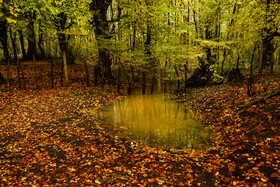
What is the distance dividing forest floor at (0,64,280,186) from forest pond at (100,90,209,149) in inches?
28.2

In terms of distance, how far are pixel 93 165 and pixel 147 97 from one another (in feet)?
38.3

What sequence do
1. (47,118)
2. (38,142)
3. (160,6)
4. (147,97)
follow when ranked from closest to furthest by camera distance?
(38,142)
(47,118)
(160,6)
(147,97)

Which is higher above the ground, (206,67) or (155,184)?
(206,67)

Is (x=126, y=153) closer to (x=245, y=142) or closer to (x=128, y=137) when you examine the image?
(x=128, y=137)

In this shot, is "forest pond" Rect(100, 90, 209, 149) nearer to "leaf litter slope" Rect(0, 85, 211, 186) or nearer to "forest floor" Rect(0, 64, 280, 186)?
"forest floor" Rect(0, 64, 280, 186)

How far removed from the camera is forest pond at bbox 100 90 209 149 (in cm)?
843

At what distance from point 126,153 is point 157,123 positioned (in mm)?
4026

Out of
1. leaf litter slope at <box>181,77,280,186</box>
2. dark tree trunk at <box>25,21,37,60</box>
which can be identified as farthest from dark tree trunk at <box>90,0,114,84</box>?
leaf litter slope at <box>181,77,280,186</box>

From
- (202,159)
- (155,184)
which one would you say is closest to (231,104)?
(202,159)

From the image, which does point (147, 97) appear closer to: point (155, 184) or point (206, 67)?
point (206, 67)

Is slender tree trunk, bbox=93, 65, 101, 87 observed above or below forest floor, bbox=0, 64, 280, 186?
above

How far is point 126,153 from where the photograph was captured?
706 cm

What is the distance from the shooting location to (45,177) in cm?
536

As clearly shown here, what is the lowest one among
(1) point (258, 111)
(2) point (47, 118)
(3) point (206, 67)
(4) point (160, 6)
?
(2) point (47, 118)
